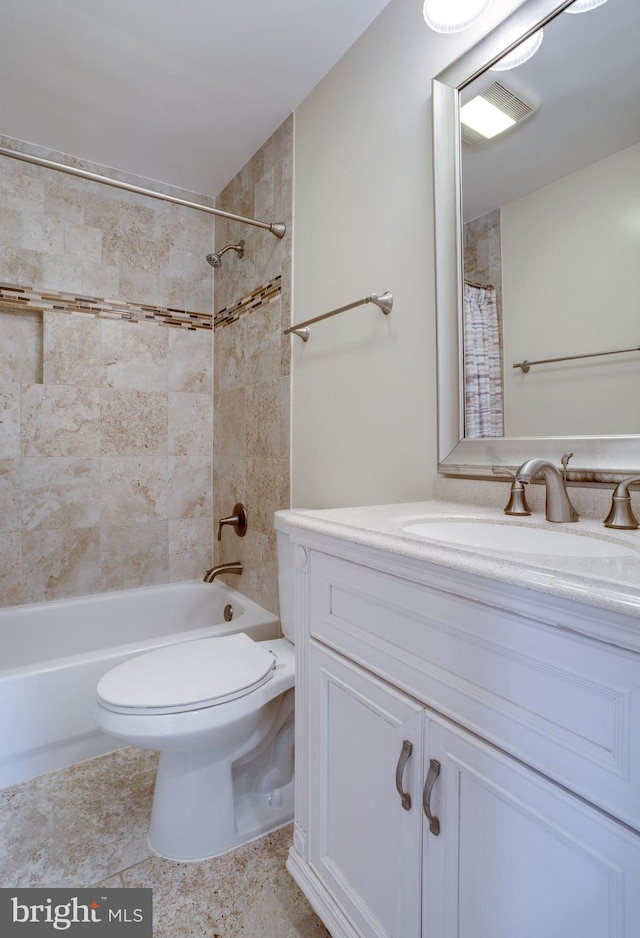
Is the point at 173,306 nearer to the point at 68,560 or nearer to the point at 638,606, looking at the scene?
the point at 68,560

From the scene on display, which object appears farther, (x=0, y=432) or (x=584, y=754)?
(x=0, y=432)

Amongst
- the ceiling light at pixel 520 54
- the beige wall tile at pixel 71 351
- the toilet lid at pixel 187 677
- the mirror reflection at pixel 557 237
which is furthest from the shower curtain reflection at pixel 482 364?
the beige wall tile at pixel 71 351

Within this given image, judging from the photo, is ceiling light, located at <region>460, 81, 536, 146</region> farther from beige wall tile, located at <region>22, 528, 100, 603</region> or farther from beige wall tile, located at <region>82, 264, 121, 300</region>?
beige wall tile, located at <region>22, 528, 100, 603</region>

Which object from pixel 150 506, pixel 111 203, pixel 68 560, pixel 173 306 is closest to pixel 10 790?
pixel 68 560

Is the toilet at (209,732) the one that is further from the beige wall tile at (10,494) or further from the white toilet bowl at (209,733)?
the beige wall tile at (10,494)

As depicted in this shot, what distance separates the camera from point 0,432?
2117 millimetres

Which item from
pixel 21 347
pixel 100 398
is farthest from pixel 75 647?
pixel 21 347

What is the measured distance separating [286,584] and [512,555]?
1088 mm

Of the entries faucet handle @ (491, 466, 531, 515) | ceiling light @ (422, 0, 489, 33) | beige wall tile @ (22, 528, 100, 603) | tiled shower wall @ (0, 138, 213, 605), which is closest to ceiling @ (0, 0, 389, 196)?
tiled shower wall @ (0, 138, 213, 605)

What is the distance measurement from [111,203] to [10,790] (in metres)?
2.44

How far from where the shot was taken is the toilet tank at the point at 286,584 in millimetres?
1604

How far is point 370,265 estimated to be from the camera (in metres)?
1.55

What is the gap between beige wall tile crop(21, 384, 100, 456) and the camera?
2.18m

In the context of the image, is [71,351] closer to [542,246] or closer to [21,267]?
[21,267]
